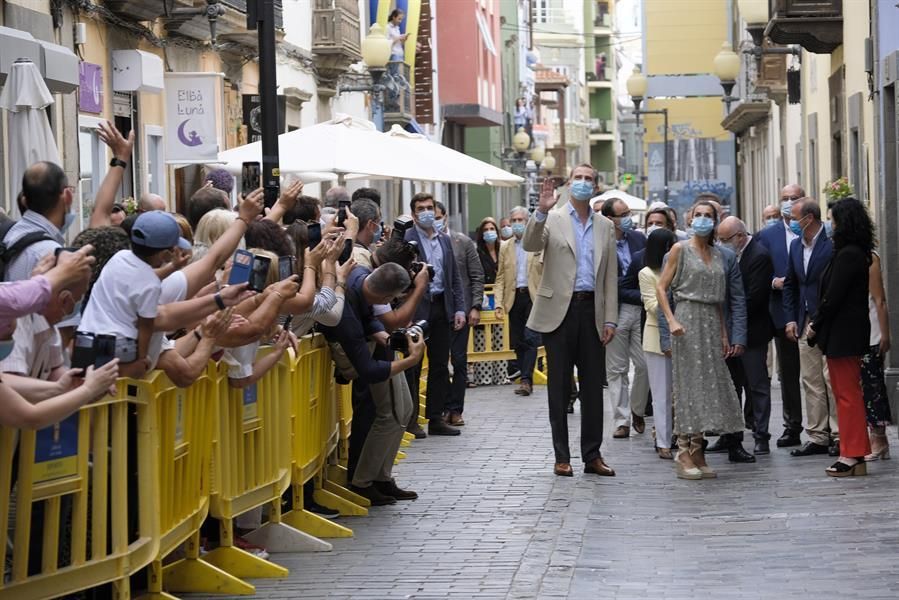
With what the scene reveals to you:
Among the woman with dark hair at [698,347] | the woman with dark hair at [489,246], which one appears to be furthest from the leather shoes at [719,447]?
the woman with dark hair at [489,246]

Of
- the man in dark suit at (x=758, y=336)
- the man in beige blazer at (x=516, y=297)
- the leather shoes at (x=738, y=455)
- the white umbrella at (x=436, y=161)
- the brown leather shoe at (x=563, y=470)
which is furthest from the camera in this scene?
the man in beige blazer at (x=516, y=297)

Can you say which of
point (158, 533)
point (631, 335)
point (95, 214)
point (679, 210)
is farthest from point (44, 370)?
point (679, 210)

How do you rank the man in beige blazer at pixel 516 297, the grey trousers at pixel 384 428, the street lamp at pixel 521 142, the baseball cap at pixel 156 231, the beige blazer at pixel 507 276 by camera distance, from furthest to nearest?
the street lamp at pixel 521 142 < the beige blazer at pixel 507 276 < the man in beige blazer at pixel 516 297 < the grey trousers at pixel 384 428 < the baseball cap at pixel 156 231

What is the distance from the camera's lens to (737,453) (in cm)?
1368

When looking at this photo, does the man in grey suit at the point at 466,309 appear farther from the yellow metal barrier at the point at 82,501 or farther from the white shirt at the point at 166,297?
the yellow metal barrier at the point at 82,501

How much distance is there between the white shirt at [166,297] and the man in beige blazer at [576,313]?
486 cm

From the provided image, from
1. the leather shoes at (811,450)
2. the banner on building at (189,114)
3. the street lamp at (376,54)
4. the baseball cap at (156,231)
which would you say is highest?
the street lamp at (376,54)

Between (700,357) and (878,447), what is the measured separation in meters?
1.51

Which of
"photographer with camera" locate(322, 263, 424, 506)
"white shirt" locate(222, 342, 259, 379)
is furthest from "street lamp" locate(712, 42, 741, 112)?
"white shirt" locate(222, 342, 259, 379)

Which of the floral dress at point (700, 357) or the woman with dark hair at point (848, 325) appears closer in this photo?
the woman with dark hair at point (848, 325)

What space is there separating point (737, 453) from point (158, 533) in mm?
7077

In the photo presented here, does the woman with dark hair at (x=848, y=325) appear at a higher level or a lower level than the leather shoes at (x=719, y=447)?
higher

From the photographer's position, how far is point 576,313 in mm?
12797

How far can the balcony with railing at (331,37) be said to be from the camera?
30453mm
